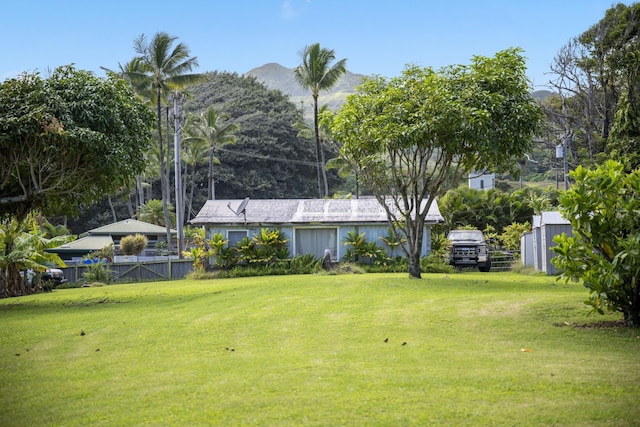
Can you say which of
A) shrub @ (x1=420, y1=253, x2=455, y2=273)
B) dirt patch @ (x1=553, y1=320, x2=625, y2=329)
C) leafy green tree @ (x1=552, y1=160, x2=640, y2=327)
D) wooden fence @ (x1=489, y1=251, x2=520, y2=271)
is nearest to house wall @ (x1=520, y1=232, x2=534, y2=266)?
wooden fence @ (x1=489, y1=251, x2=520, y2=271)

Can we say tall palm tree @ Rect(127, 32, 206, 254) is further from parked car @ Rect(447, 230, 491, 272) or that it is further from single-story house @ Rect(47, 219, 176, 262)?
parked car @ Rect(447, 230, 491, 272)

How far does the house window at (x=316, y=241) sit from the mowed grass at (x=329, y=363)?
16.7m

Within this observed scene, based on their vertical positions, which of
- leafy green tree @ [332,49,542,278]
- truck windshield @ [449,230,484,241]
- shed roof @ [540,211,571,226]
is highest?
leafy green tree @ [332,49,542,278]

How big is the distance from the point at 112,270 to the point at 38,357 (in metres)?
22.2

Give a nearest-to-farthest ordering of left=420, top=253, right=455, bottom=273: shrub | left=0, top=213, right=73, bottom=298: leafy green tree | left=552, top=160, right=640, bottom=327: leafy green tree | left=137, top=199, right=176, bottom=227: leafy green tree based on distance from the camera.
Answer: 1. left=552, top=160, right=640, bottom=327: leafy green tree
2. left=0, top=213, right=73, bottom=298: leafy green tree
3. left=420, top=253, right=455, bottom=273: shrub
4. left=137, top=199, right=176, bottom=227: leafy green tree

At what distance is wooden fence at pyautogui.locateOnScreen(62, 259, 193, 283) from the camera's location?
109ft

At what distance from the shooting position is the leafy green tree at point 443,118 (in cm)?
2142

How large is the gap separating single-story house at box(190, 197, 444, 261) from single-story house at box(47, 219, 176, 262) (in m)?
10.1

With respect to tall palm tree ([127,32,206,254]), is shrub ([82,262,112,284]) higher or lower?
lower

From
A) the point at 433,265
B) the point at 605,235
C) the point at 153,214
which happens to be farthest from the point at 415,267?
the point at 153,214

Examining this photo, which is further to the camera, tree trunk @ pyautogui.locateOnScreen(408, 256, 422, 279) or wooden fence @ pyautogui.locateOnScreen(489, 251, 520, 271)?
wooden fence @ pyautogui.locateOnScreen(489, 251, 520, 271)

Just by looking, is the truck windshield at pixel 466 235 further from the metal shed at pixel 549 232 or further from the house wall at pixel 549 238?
the house wall at pixel 549 238

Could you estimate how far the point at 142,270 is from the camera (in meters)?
34.5

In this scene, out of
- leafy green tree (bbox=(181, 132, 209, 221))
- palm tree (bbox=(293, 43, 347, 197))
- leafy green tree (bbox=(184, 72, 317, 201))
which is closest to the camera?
palm tree (bbox=(293, 43, 347, 197))
